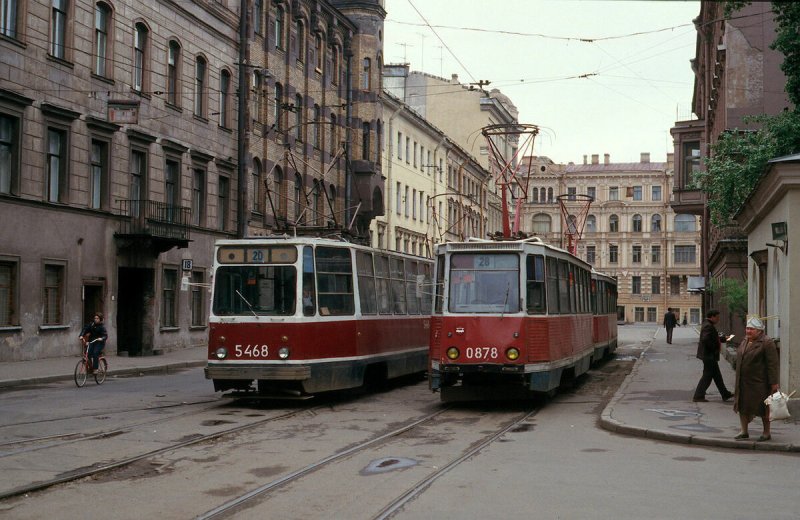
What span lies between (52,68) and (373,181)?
25245 mm

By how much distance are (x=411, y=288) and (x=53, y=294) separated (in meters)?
11.1

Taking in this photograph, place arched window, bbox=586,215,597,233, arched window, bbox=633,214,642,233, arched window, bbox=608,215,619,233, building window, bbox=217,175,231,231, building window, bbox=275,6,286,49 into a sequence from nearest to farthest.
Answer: building window, bbox=217,175,231,231, building window, bbox=275,6,286,49, arched window, bbox=633,214,642,233, arched window, bbox=608,215,619,233, arched window, bbox=586,215,597,233

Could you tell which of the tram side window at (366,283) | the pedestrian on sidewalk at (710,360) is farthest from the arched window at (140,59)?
the pedestrian on sidewalk at (710,360)

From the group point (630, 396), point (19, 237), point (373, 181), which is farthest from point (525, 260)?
point (373, 181)

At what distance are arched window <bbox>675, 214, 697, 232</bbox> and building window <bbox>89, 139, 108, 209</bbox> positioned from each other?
86.4 metres

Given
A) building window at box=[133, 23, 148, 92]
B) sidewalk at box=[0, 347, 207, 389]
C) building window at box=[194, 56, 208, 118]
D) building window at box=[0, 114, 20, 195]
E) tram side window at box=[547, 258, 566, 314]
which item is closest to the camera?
tram side window at box=[547, 258, 566, 314]

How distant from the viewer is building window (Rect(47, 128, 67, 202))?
28.6 meters

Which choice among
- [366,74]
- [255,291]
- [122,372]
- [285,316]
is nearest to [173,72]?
[122,372]

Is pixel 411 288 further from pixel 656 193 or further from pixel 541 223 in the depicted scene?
pixel 541 223

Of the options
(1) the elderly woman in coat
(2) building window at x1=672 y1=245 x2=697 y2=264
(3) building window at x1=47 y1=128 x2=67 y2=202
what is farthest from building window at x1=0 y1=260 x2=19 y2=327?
(2) building window at x1=672 y1=245 x2=697 y2=264

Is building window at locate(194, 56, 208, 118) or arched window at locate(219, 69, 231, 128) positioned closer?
building window at locate(194, 56, 208, 118)

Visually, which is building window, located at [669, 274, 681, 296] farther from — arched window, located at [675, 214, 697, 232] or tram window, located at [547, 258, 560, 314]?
tram window, located at [547, 258, 560, 314]

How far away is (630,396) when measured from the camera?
19.7m

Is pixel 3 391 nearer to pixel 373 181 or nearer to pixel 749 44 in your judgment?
pixel 749 44
